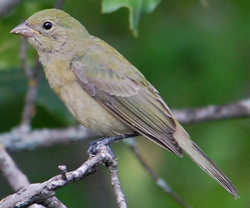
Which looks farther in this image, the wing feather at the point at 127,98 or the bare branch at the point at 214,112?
the bare branch at the point at 214,112

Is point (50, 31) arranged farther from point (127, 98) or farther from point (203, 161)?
point (203, 161)

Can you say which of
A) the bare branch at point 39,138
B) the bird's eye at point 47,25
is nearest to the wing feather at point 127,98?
the bird's eye at point 47,25

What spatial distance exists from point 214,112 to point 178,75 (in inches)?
25.4

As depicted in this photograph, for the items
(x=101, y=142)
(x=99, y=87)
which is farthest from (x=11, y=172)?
(x=99, y=87)

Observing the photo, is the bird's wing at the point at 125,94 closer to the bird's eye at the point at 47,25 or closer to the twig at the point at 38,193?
the bird's eye at the point at 47,25

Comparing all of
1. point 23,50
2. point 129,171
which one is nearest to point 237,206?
point 129,171

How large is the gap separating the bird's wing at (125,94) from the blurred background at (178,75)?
0.93 meters

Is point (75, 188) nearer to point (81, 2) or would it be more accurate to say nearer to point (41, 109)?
point (41, 109)

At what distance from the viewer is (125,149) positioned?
8586mm

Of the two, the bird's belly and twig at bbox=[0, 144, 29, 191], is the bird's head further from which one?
twig at bbox=[0, 144, 29, 191]

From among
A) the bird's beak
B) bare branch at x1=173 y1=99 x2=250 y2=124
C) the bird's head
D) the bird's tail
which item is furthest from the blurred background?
the bird's tail

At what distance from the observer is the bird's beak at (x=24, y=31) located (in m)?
6.34

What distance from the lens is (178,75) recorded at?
7.70 meters

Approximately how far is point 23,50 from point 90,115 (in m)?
0.90
